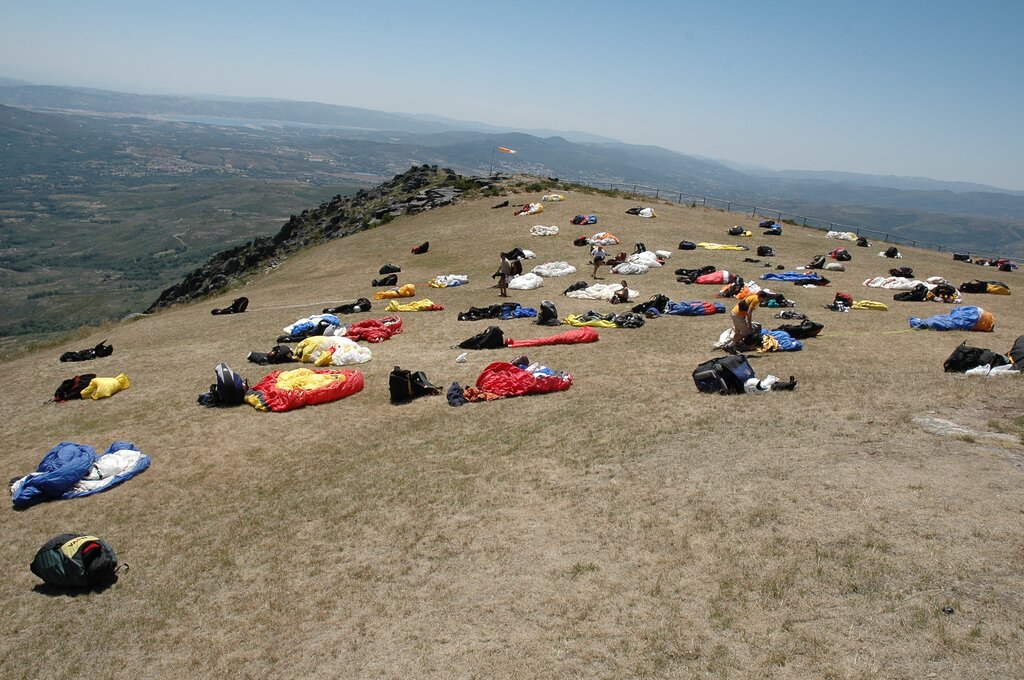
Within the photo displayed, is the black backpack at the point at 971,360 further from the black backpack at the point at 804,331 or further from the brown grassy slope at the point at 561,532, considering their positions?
the black backpack at the point at 804,331

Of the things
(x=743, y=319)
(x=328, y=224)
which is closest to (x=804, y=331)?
(x=743, y=319)

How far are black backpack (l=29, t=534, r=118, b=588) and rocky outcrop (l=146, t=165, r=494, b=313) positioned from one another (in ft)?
141

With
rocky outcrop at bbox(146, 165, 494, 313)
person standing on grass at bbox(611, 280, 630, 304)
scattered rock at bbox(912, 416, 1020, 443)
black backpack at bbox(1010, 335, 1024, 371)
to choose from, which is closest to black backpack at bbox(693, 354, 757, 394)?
scattered rock at bbox(912, 416, 1020, 443)

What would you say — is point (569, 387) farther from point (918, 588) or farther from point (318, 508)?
point (918, 588)

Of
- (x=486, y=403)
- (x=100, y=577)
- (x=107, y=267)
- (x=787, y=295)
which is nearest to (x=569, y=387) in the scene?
(x=486, y=403)

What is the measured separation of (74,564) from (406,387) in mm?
8031

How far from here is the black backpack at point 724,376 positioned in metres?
14.0

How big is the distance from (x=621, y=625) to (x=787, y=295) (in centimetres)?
2306

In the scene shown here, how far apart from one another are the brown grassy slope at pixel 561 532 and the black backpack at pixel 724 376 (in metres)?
0.59

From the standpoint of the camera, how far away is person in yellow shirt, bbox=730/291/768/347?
56.2 ft

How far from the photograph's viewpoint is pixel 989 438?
10.2 meters

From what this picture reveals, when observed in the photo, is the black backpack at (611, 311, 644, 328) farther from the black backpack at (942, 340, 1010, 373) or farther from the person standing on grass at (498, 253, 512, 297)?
the black backpack at (942, 340, 1010, 373)

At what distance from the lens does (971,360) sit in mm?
14359

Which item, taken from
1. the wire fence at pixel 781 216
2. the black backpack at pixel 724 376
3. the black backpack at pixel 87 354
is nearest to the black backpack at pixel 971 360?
the black backpack at pixel 724 376
